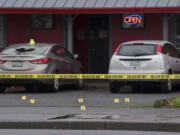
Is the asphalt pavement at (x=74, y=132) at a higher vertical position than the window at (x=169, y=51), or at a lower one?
lower

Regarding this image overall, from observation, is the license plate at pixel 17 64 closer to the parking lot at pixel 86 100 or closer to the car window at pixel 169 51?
the parking lot at pixel 86 100

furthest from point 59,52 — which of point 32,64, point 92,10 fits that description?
point 92,10

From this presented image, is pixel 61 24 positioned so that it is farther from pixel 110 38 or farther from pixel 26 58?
pixel 26 58

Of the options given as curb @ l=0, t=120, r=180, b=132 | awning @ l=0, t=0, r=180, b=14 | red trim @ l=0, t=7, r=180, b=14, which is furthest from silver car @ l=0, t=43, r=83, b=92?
curb @ l=0, t=120, r=180, b=132

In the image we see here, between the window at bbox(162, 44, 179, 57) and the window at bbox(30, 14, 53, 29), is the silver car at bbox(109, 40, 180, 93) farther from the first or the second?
the window at bbox(30, 14, 53, 29)

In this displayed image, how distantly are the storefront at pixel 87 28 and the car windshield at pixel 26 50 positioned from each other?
3.85 m

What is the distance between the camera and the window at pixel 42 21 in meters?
26.1

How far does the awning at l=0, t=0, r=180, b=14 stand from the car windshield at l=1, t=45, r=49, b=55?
354 centimetres

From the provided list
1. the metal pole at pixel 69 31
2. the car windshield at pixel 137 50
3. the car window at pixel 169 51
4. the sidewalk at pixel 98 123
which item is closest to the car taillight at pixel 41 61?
the car windshield at pixel 137 50

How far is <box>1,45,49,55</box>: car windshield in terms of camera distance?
757 inches

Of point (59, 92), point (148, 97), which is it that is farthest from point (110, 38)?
point (148, 97)

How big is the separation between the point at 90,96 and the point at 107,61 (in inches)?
294

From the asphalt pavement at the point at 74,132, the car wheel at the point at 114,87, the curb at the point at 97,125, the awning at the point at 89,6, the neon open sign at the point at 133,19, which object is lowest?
the asphalt pavement at the point at 74,132

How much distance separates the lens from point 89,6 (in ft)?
75.0
